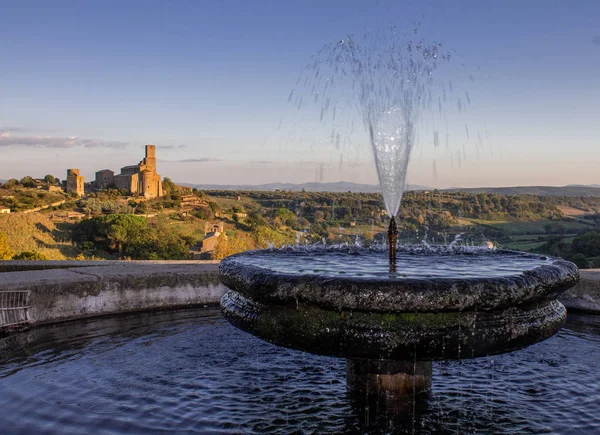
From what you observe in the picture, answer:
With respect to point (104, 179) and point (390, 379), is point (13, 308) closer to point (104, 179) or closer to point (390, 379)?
point (390, 379)

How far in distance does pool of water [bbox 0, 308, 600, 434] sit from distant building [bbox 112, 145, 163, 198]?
334ft

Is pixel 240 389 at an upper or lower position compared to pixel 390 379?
lower

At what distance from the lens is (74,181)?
4419 inches

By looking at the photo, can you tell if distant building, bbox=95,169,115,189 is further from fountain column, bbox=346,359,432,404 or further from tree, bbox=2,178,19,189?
fountain column, bbox=346,359,432,404

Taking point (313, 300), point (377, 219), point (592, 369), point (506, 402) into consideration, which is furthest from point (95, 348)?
point (377, 219)

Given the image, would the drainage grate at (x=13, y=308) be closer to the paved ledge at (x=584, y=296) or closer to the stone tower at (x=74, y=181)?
the paved ledge at (x=584, y=296)

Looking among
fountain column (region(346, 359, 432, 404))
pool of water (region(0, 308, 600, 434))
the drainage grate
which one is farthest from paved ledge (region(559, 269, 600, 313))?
the drainage grate

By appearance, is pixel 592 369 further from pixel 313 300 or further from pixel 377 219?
pixel 377 219

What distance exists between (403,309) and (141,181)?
114 meters

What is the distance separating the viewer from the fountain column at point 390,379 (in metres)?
4.07

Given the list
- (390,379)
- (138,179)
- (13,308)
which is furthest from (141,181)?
(390,379)

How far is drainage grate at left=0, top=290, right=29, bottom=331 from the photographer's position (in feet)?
19.9

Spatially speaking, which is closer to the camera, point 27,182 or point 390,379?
point 390,379

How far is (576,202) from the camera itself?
6506 cm
